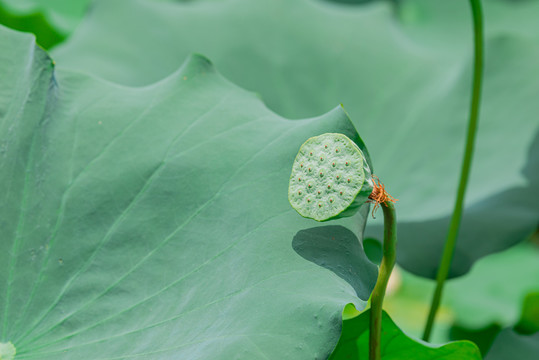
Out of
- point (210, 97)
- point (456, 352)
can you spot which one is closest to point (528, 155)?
point (456, 352)

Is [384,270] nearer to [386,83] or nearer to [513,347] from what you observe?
[513,347]

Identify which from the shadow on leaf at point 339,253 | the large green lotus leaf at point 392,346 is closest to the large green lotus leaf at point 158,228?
the shadow on leaf at point 339,253

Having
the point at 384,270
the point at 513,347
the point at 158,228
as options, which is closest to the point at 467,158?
the point at 513,347

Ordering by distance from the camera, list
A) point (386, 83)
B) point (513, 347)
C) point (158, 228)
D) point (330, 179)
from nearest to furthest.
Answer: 1. point (330, 179)
2. point (158, 228)
3. point (513, 347)
4. point (386, 83)

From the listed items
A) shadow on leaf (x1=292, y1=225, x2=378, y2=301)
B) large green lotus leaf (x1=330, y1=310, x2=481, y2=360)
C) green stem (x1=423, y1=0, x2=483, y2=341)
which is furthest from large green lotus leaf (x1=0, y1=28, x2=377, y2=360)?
green stem (x1=423, y1=0, x2=483, y2=341)

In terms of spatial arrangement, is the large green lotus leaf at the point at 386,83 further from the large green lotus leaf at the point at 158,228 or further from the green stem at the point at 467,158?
the large green lotus leaf at the point at 158,228

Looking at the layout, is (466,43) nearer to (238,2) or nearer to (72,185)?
(238,2)
